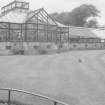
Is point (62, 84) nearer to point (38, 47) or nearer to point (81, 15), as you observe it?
point (38, 47)

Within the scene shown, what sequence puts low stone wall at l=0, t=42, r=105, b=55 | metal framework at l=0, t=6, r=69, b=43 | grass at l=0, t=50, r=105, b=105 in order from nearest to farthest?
grass at l=0, t=50, r=105, b=105
low stone wall at l=0, t=42, r=105, b=55
metal framework at l=0, t=6, r=69, b=43

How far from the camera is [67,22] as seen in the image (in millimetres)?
95938

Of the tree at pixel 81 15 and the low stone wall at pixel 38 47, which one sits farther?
the tree at pixel 81 15

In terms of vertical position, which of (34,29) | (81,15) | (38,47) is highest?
(81,15)

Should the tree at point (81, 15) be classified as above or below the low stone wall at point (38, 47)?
above

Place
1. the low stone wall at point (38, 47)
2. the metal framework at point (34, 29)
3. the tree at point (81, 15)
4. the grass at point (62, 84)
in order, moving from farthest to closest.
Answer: the tree at point (81, 15), the metal framework at point (34, 29), the low stone wall at point (38, 47), the grass at point (62, 84)

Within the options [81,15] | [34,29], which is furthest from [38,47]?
[81,15]

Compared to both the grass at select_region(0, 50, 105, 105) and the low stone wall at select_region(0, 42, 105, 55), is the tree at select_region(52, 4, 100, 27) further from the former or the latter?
the grass at select_region(0, 50, 105, 105)

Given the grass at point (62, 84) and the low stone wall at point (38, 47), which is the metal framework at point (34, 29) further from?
the grass at point (62, 84)

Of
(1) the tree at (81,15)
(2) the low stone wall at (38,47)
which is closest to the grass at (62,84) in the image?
(2) the low stone wall at (38,47)

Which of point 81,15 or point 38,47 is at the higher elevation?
point 81,15

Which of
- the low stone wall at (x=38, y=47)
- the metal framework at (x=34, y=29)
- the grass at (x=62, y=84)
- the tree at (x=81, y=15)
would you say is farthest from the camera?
the tree at (x=81, y=15)

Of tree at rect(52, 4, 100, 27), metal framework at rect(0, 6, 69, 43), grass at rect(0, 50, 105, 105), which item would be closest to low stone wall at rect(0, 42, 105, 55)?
metal framework at rect(0, 6, 69, 43)

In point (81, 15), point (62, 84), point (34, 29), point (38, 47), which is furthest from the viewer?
point (81, 15)
